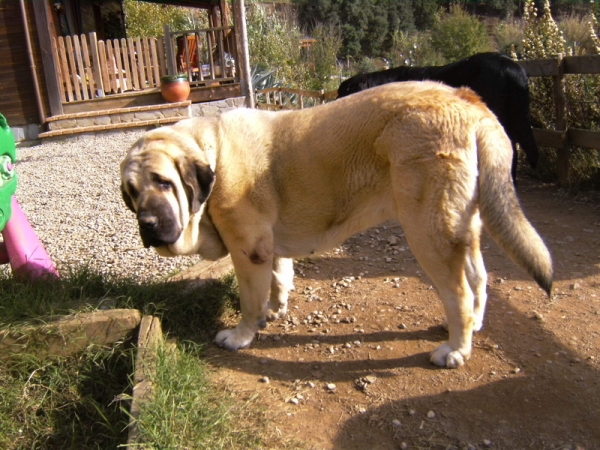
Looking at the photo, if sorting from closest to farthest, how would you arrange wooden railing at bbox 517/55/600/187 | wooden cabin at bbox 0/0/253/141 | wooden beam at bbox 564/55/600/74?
wooden beam at bbox 564/55/600/74 < wooden railing at bbox 517/55/600/187 < wooden cabin at bbox 0/0/253/141

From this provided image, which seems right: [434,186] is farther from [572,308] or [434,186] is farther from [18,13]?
[18,13]

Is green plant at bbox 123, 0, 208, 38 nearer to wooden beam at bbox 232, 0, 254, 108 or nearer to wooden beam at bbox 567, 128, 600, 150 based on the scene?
wooden beam at bbox 232, 0, 254, 108

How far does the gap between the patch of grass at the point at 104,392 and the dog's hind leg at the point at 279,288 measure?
0.56m

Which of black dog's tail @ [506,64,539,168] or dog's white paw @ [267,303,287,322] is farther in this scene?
black dog's tail @ [506,64,539,168]

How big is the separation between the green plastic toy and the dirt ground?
5.71 feet

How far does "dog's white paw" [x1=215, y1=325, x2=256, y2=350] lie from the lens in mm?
3719

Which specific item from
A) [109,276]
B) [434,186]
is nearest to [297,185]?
[434,186]

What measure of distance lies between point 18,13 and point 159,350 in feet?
42.2

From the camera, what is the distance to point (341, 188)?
3422 millimetres

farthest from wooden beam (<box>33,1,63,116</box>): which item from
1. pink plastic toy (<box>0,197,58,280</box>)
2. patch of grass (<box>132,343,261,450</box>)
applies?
patch of grass (<box>132,343,261,450</box>)

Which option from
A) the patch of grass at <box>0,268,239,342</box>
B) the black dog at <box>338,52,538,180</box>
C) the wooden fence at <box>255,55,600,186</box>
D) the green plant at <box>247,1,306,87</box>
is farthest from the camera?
the green plant at <box>247,1,306,87</box>

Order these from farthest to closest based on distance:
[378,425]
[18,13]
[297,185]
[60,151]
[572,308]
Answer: [18,13] < [60,151] < [572,308] < [297,185] < [378,425]

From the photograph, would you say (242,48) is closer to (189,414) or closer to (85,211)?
(85,211)

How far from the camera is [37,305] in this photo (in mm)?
3512
